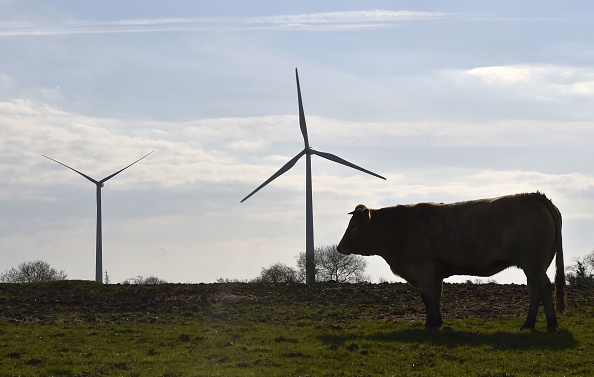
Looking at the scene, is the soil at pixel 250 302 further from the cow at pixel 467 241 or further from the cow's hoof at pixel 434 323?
the cow's hoof at pixel 434 323

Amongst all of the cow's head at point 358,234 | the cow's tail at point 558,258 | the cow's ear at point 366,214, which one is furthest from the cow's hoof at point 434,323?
the cow's ear at point 366,214

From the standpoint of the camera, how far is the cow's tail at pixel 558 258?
17266 millimetres

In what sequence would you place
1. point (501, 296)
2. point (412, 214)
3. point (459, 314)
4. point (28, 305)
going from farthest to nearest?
1. point (28, 305)
2. point (501, 296)
3. point (459, 314)
4. point (412, 214)

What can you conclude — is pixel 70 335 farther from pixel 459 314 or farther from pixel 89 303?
pixel 459 314

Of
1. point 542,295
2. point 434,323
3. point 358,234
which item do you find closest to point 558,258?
point 542,295

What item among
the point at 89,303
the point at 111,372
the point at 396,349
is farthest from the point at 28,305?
the point at 396,349

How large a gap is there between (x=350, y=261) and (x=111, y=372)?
6551 centimetres

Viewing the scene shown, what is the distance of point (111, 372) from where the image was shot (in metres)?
14.9

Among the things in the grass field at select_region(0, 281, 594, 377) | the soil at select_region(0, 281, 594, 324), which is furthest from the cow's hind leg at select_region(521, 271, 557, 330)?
the soil at select_region(0, 281, 594, 324)

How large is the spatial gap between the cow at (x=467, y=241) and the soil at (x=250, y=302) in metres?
2.49

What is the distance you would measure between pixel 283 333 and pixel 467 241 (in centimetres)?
435

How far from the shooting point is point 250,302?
26625mm

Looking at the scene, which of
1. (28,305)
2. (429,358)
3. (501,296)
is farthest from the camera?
(28,305)

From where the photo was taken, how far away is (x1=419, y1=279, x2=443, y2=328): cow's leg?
18484 millimetres
